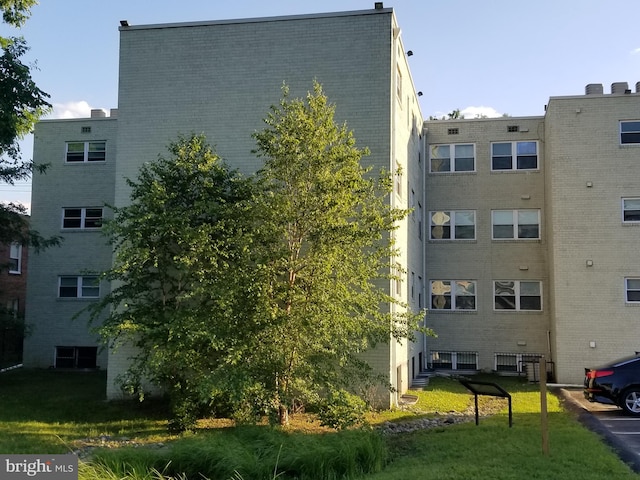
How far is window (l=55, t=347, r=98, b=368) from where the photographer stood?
68.3ft

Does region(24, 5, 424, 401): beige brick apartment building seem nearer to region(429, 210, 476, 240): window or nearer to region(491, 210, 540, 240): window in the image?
region(429, 210, 476, 240): window

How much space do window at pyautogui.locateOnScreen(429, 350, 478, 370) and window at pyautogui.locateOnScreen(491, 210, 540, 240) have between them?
4.46 metres

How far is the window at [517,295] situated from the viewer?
67.0ft

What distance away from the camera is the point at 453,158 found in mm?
21641

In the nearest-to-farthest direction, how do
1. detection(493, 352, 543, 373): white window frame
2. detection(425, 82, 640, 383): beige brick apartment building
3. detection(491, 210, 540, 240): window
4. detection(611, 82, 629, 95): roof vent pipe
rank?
detection(425, 82, 640, 383): beige brick apartment building < detection(611, 82, 629, 95): roof vent pipe < detection(493, 352, 543, 373): white window frame < detection(491, 210, 540, 240): window

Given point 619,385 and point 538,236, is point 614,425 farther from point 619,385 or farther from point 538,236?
point 538,236

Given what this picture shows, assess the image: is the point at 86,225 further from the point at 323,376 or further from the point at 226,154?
the point at 323,376

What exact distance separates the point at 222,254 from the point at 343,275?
2.26 m

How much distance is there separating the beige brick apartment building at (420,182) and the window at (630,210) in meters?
0.03

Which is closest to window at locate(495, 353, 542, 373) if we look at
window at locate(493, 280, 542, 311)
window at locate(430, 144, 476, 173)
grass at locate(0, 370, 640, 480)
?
window at locate(493, 280, 542, 311)

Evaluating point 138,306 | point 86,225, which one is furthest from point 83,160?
point 138,306

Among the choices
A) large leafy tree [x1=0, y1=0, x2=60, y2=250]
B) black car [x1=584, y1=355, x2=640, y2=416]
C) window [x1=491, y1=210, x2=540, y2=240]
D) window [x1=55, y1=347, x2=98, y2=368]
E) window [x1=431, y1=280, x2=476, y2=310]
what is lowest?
window [x1=55, y1=347, x2=98, y2=368]

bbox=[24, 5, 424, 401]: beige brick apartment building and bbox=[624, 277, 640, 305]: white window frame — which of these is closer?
bbox=[24, 5, 424, 401]: beige brick apartment building

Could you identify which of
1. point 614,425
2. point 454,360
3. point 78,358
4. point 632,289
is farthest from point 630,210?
point 78,358
